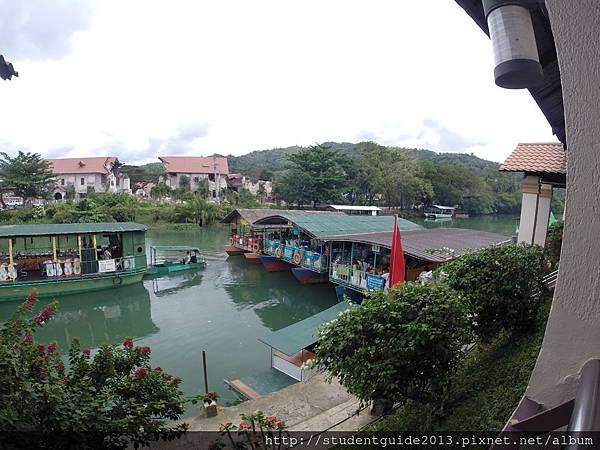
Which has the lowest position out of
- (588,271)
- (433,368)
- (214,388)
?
(214,388)

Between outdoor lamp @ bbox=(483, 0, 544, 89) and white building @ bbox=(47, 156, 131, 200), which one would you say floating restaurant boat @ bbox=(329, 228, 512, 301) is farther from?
white building @ bbox=(47, 156, 131, 200)

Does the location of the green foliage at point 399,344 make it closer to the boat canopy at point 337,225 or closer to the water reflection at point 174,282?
the boat canopy at point 337,225

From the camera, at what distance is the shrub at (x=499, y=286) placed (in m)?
4.52

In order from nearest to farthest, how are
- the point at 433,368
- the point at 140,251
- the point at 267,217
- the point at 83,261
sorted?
the point at 433,368
the point at 83,261
the point at 140,251
the point at 267,217

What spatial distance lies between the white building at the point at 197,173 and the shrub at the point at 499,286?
4102 cm

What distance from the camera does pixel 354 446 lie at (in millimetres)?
3600

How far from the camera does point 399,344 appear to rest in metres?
3.21

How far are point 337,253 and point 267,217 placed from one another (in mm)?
4556

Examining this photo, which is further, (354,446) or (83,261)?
(83,261)

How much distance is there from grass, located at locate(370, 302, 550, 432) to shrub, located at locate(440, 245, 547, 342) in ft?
0.84

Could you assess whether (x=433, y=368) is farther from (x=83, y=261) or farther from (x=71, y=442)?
(x=83, y=261)

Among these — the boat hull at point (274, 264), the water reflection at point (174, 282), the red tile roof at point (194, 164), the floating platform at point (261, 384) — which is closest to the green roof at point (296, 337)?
the floating platform at point (261, 384)

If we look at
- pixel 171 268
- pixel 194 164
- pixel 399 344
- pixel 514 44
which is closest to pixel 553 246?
pixel 399 344

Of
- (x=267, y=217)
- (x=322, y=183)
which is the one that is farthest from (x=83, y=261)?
(x=322, y=183)
